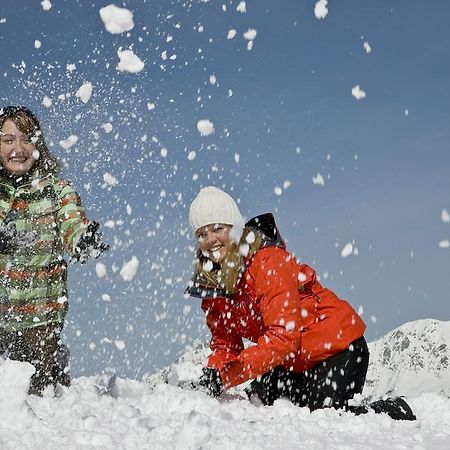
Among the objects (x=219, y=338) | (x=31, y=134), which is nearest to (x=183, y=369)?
(x=219, y=338)

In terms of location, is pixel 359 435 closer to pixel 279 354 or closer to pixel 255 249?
pixel 279 354

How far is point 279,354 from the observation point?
459cm

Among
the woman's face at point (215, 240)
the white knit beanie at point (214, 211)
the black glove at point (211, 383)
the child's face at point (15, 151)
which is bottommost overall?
the black glove at point (211, 383)

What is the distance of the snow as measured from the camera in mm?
3217

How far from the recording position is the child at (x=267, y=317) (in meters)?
4.62

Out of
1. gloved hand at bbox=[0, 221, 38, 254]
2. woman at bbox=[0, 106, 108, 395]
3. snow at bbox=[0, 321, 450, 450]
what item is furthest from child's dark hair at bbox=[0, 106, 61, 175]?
snow at bbox=[0, 321, 450, 450]

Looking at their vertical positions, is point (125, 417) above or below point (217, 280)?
below

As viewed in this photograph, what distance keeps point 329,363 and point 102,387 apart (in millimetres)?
1656

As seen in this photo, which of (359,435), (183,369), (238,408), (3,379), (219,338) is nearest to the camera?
(3,379)

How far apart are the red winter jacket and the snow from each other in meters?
0.33

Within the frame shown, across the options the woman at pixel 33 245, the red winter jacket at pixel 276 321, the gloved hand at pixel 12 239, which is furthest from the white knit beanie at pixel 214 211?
the gloved hand at pixel 12 239

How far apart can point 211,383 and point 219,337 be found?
0.71m

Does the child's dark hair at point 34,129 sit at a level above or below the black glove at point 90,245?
above

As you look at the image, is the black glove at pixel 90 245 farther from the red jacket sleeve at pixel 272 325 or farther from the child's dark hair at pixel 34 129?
the red jacket sleeve at pixel 272 325
